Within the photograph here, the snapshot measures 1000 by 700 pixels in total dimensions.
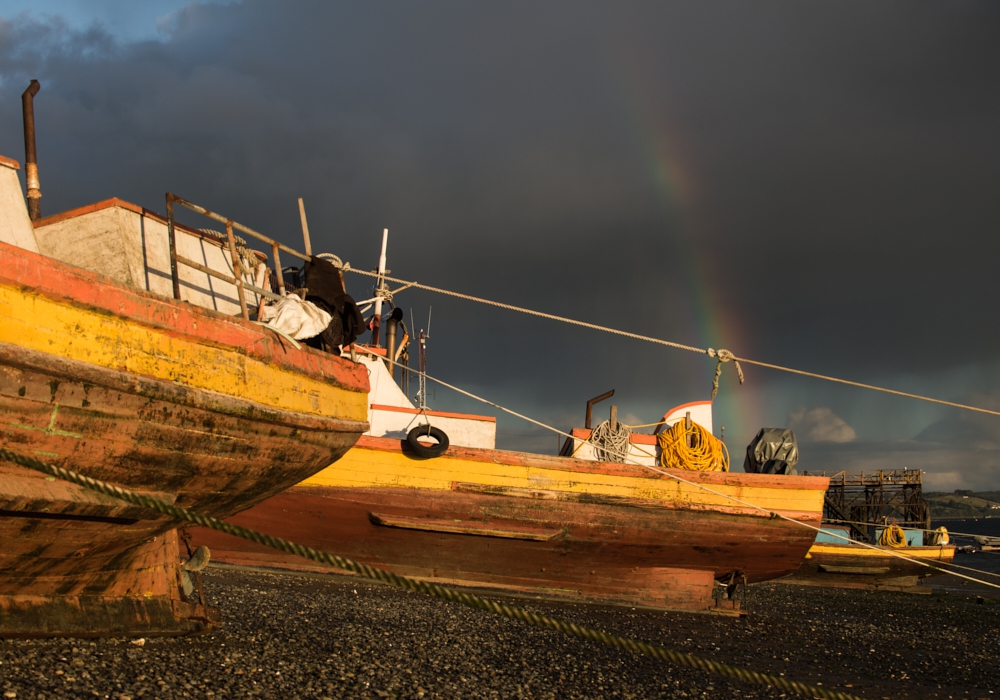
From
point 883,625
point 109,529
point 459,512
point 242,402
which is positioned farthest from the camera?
point 883,625

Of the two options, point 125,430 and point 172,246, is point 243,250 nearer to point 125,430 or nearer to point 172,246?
point 172,246

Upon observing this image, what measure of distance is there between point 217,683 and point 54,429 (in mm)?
2403

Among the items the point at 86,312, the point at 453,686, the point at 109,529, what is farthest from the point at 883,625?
the point at 86,312

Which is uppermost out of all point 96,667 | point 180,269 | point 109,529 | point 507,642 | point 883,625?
point 180,269

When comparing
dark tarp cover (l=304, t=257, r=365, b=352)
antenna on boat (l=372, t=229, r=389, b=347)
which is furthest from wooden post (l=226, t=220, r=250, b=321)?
antenna on boat (l=372, t=229, r=389, b=347)

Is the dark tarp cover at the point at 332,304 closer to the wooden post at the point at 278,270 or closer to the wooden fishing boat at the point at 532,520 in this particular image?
the wooden post at the point at 278,270

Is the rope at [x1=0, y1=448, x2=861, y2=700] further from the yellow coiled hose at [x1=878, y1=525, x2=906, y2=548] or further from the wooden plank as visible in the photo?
the yellow coiled hose at [x1=878, y1=525, x2=906, y2=548]

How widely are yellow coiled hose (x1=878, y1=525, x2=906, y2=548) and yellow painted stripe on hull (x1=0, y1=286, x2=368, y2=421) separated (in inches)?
992

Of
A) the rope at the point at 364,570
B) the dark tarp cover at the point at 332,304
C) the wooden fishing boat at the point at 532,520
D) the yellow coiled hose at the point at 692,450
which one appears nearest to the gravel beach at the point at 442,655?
the wooden fishing boat at the point at 532,520

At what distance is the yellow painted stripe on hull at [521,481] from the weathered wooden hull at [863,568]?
11684 millimetres

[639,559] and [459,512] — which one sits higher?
[459,512]

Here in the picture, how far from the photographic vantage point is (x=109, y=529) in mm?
5688

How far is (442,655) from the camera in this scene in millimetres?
7227

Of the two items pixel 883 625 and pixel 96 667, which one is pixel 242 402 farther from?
pixel 883 625
